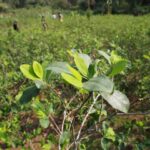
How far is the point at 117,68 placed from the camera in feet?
3.33

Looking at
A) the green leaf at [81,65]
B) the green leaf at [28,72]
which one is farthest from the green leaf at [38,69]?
the green leaf at [81,65]

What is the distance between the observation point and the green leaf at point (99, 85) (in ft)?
3.09


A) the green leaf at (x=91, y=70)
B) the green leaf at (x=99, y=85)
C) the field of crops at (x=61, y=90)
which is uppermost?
the green leaf at (x=91, y=70)

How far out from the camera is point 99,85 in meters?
0.95

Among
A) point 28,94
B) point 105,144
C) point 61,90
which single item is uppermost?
point 28,94

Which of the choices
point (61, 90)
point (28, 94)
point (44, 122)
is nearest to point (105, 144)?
point (44, 122)

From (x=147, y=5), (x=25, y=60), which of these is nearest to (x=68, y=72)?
(x=25, y=60)

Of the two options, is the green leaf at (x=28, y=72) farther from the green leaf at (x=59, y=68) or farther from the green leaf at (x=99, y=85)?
the green leaf at (x=99, y=85)

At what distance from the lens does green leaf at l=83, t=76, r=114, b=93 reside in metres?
0.94

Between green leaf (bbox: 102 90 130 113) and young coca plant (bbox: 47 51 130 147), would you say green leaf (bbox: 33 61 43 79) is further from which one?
green leaf (bbox: 102 90 130 113)

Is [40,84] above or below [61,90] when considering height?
above

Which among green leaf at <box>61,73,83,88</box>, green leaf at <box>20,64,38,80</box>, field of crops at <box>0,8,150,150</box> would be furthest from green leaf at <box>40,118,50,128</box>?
green leaf at <box>61,73,83,88</box>

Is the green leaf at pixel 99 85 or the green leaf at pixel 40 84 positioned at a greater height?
the green leaf at pixel 99 85

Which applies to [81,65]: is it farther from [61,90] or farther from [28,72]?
[61,90]
